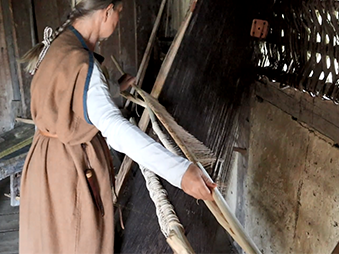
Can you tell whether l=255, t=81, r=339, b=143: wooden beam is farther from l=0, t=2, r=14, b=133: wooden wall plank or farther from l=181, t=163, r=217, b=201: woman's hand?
l=0, t=2, r=14, b=133: wooden wall plank

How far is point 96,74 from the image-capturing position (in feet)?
3.47

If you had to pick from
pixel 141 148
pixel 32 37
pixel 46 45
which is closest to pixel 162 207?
pixel 141 148

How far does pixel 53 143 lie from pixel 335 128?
92 centimetres

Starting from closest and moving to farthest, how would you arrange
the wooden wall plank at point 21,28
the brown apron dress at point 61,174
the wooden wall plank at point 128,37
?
the brown apron dress at point 61,174
the wooden wall plank at point 21,28
the wooden wall plank at point 128,37

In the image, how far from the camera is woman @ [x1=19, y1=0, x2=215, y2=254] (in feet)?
3.26

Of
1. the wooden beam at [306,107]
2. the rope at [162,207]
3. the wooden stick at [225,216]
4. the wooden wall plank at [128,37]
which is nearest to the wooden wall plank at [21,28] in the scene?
the wooden wall plank at [128,37]

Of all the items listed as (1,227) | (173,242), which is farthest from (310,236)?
(1,227)

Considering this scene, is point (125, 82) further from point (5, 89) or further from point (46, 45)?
point (5, 89)

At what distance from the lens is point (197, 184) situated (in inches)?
31.1

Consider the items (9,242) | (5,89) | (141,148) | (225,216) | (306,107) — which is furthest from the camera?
(5,89)

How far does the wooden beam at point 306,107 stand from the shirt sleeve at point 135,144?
64cm

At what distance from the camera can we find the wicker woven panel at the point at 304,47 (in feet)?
4.05

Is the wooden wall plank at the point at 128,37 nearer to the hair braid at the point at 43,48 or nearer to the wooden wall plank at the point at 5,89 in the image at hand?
the wooden wall plank at the point at 5,89

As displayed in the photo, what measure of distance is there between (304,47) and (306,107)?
222 mm
